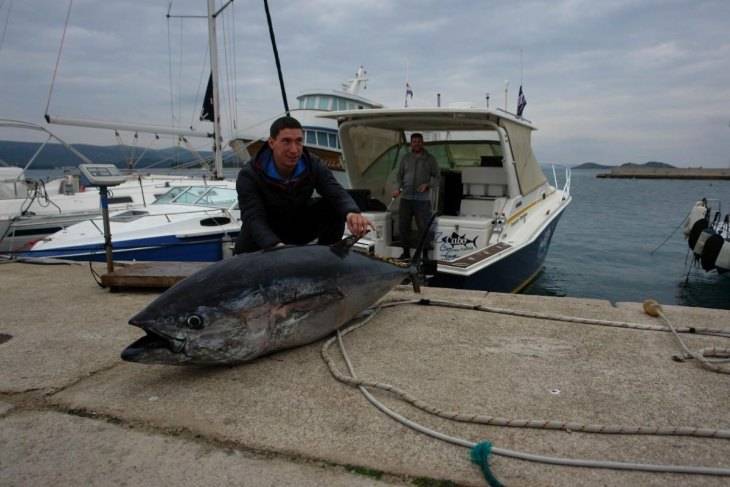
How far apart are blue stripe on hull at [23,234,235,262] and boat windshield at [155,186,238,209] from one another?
50.8 inches

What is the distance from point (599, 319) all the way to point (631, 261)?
13269 mm

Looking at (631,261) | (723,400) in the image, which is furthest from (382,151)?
(631,261)

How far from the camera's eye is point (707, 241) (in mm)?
10602

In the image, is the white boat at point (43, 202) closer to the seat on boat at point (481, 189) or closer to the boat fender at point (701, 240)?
the seat on boat at point (481, 189)

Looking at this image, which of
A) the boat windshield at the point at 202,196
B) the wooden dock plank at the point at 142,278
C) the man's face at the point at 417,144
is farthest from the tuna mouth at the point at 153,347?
the boat windshield at the point at 202,196

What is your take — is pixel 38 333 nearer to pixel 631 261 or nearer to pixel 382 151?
pixel 382 151

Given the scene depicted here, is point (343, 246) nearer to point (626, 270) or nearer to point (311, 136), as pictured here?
point (626, 270)

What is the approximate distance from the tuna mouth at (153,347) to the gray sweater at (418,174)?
16.4 ft

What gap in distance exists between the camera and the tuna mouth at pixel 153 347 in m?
2.42

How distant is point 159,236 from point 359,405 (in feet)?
23.5

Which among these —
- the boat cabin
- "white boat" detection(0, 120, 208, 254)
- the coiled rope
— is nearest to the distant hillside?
"white boat" detection(0, 120, 208, 254)

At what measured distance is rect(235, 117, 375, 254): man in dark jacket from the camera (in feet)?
11.4

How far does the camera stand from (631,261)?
15352 millimetres

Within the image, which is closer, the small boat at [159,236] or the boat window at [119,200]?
the small boat at [159,236]
